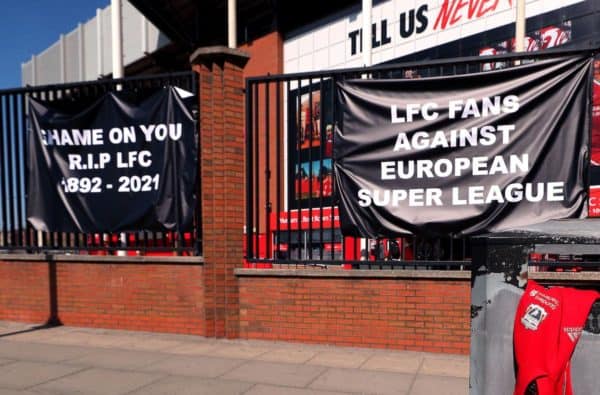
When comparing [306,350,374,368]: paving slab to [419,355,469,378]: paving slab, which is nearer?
[419,355,469,378]: paving slab

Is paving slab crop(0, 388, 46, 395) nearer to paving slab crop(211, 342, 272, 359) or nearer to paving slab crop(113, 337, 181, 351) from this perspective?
paving slab crop(113, 337, 181, 351)

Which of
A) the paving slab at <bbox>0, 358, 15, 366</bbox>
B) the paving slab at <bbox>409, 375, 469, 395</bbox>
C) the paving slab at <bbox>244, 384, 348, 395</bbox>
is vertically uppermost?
the paving slab at <bbox>244, 384, 348, 395</bbox>

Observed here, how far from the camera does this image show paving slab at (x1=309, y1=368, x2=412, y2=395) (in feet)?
14.6

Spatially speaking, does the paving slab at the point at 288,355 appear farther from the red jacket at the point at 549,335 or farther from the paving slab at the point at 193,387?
the red jacket at the point at 549,335

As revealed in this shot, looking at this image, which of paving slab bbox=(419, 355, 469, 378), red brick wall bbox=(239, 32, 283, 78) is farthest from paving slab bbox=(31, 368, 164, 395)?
red brick wall bbox=(239, 32, 283, 78)

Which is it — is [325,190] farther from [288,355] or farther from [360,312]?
[288,355]

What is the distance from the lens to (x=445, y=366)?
513 cm

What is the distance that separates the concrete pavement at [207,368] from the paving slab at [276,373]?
10 mm

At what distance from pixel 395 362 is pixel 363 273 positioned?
42.3 inches

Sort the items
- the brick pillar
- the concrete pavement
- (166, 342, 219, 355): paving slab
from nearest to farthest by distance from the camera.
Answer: the concrete pavement < (166, 342, 219, 355): paving slab < the brick pillar

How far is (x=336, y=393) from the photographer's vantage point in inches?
172

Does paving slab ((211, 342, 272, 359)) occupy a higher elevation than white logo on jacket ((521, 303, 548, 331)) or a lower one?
lower

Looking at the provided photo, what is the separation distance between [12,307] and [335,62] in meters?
10.6

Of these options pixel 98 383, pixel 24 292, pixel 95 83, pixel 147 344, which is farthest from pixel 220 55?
pixel 24 292
